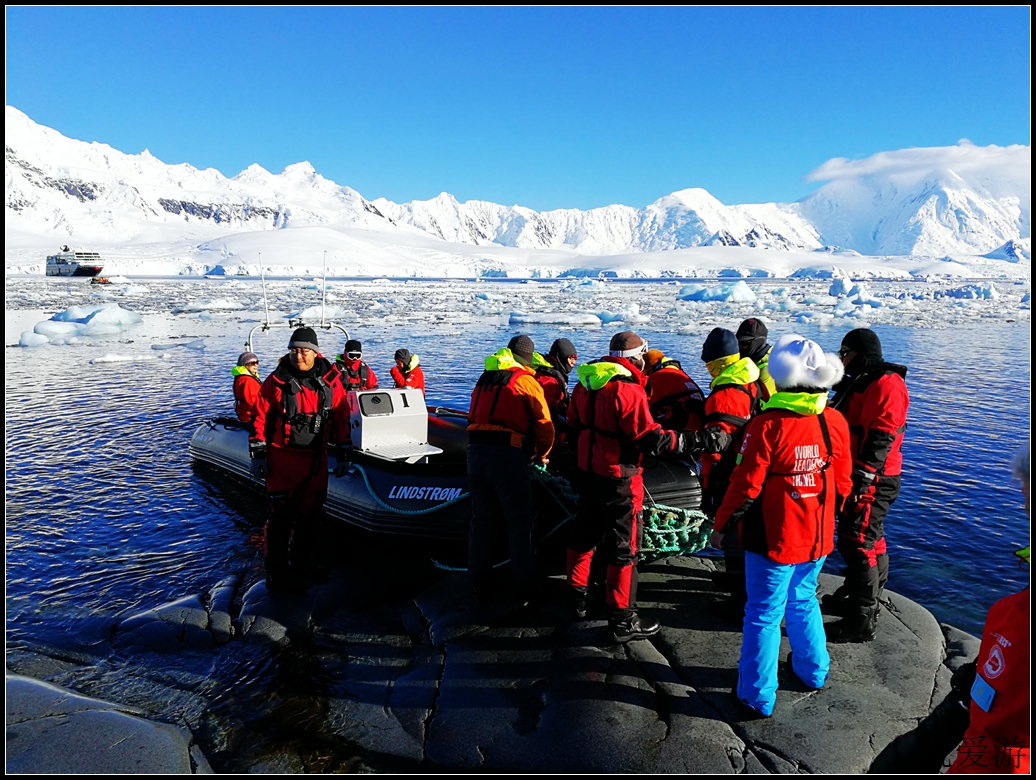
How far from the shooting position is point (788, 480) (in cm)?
293

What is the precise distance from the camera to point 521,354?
4395 mm

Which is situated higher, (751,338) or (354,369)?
(751,338)

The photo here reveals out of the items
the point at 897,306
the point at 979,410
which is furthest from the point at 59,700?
the point at 897,306

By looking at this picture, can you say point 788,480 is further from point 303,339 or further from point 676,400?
point 303,339

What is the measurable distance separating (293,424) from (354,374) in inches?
134

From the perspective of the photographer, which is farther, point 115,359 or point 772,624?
point 115,359

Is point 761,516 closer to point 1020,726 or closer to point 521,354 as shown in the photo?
point 1020,726

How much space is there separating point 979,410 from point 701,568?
9.17 meters

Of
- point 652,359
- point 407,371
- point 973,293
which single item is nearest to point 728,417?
point 652,359

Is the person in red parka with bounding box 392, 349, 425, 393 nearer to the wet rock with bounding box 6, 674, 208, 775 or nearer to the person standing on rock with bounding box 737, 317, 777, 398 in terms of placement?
the person standing on rock with bounding box 737, 317, 777, 398

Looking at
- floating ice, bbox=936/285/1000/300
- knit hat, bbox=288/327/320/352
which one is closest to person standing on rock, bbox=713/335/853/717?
knit hat, bbox=288/327/320/352

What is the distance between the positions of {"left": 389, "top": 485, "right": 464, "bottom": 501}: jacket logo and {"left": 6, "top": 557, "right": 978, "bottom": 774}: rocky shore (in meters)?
0.82

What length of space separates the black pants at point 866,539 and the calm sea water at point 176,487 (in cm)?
162

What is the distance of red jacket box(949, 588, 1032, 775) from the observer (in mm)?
1605
